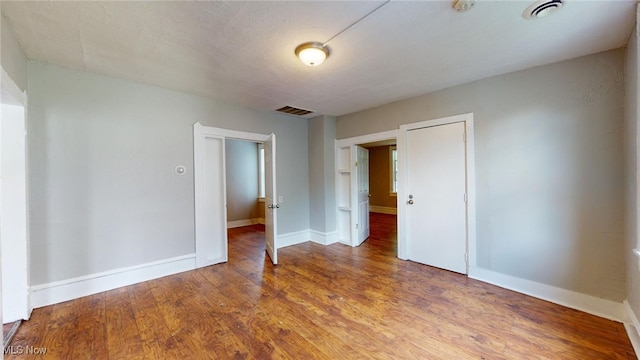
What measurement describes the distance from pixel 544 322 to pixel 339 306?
1784mm

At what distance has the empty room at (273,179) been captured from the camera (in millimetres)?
1928

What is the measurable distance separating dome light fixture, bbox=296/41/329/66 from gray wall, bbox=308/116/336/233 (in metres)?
2.38

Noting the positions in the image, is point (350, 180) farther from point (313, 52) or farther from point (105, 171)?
point (105, 171)

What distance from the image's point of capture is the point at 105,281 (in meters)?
2.90

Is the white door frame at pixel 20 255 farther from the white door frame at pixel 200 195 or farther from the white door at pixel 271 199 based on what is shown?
the white door at pixel 271 199

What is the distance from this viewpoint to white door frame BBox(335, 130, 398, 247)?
4562mm

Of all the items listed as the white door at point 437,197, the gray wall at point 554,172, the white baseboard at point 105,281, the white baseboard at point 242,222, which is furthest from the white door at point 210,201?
the gray wall at point 554,172

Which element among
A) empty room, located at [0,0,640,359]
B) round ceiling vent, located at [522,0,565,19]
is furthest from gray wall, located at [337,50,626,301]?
round ceiling vent, located at [522,0,565,19]

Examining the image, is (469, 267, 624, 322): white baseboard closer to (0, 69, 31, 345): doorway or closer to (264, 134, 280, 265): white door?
(264, 134, 280, 265): white door

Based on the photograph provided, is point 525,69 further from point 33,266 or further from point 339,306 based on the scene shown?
point 33,266

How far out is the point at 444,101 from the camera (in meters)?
3.38

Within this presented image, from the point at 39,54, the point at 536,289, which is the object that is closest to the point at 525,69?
the point at 536,289

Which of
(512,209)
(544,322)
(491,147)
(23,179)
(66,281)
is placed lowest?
(544,322)

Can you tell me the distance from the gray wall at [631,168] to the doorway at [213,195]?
353 cm
